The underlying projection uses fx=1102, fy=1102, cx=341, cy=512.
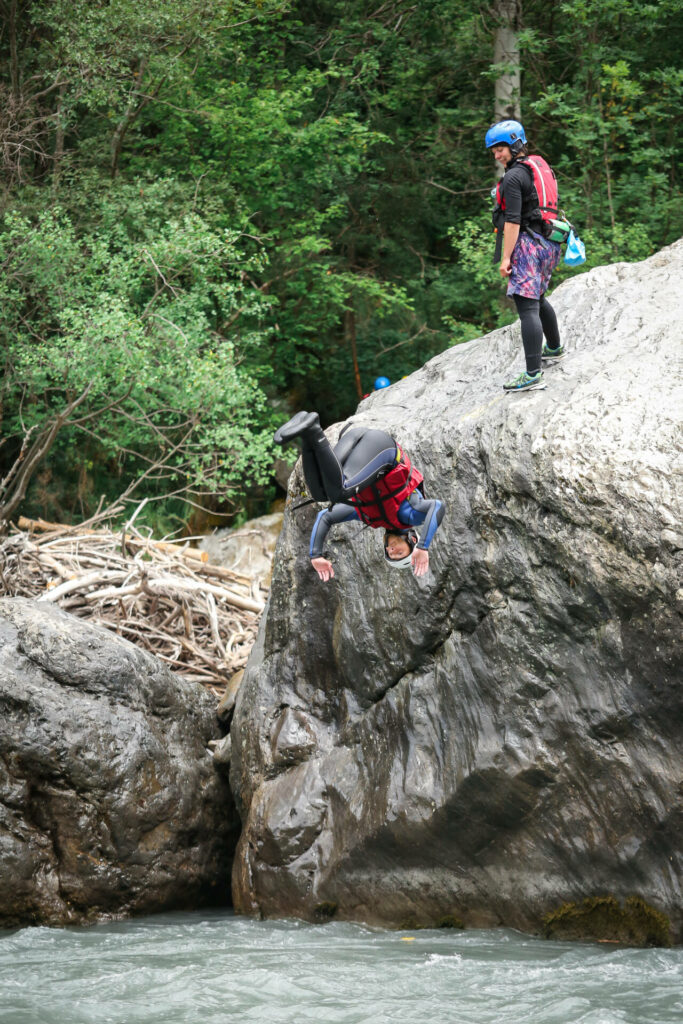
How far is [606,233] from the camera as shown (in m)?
15.3

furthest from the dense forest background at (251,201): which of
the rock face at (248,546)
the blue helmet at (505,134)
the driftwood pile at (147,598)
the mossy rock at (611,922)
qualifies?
the mossy rock at (611,922)

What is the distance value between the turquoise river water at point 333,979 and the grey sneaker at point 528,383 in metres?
3.59

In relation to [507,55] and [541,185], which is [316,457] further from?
[507,55]

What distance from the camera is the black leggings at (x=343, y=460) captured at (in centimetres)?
548

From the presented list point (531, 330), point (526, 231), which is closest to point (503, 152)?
point (526, 231)

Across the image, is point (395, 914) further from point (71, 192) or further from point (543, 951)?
point (71, 192)

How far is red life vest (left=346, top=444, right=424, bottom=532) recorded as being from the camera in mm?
6059

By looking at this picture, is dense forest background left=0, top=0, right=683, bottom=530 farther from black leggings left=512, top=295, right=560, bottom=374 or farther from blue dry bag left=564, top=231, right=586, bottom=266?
blue dry bag left=564, top=231, right=586, bottom=266

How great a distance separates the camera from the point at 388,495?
6090mm

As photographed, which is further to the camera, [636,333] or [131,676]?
[131,676]

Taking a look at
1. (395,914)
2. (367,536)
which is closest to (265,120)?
(367,536)

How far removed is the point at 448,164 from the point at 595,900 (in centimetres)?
1471

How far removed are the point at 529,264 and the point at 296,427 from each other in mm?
2844

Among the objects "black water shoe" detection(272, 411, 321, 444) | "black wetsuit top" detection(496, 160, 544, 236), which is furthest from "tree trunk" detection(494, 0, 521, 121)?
"black water shoe" detection(272, 411, 321, 444)
